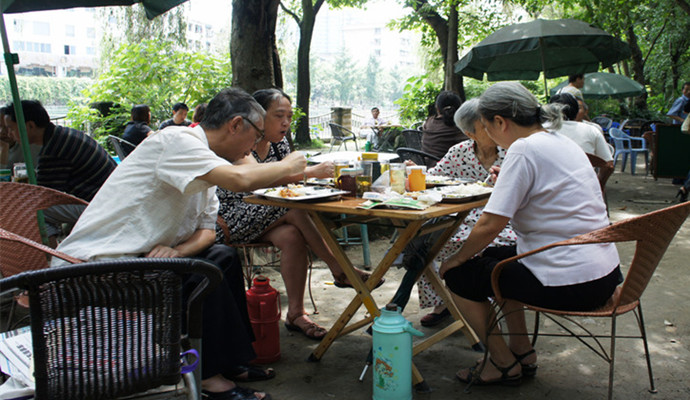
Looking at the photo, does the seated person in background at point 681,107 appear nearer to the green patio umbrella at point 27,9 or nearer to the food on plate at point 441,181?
the food on plate at point 441,181

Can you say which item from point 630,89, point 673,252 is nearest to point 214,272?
point 673,252

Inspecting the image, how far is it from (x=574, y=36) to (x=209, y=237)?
6.49 meters

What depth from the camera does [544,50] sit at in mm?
8180

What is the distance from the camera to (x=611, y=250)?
8.04 feet

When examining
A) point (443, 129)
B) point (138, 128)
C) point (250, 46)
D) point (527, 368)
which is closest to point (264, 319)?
point (527, 368)

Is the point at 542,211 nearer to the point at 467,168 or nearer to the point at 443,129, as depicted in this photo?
the point at 467,168

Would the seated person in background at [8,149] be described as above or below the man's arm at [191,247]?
above

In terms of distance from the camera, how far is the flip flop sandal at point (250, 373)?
2.82 m

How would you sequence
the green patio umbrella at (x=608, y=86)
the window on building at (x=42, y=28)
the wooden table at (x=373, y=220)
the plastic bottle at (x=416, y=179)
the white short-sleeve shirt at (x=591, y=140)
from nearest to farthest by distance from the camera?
1. the wooden table at (x=373, y=220)
2. the plastic bottle at (x=416, y=179)
3. the white short-sleeve shirt at (x=591, y=140)
4. the green patio umbrella at (x=608, y=86)
5. the window on building at (x=42, y=28)

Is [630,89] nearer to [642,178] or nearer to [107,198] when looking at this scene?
[642,178]

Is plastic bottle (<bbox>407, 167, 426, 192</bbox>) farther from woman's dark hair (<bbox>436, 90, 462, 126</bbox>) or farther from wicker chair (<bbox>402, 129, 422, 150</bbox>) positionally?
wicker chair (<bbox>402, 129, 422, 150</bbox>)

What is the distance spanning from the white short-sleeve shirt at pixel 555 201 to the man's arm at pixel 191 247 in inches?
47.0

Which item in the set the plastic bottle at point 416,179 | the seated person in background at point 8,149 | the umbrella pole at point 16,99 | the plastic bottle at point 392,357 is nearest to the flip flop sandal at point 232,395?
the plastic bottle at point 392,357

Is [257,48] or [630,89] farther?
[630,89]
